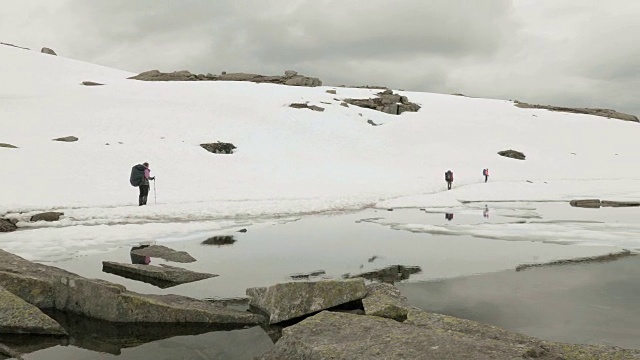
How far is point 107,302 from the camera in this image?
8023mm

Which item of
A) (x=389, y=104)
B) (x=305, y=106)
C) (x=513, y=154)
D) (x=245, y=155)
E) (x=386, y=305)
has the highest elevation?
(x=389, y=104)

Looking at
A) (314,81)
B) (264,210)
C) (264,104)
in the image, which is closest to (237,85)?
(264,104)

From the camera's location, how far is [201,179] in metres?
35.9

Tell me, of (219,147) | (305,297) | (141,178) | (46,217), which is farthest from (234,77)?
(305,297)

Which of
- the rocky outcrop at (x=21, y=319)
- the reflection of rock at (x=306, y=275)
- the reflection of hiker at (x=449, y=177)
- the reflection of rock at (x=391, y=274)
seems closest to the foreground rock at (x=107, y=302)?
the rocky outcrop at (x=21, y=319)

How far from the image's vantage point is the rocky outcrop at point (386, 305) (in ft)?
24.9

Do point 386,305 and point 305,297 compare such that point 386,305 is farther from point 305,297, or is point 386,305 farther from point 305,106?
point 305,106

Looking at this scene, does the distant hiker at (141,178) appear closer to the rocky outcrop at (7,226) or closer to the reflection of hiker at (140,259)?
the rocky outcrop at (7,226)

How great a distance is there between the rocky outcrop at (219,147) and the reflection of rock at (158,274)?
35.7 meters

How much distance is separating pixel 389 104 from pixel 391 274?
7054 cm

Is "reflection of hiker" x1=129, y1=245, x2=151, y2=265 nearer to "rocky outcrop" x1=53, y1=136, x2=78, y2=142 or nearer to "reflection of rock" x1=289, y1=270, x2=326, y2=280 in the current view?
"reflection of rock" x1=289, y1=270, x2=326, y2=280

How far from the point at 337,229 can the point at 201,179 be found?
64.2 feet

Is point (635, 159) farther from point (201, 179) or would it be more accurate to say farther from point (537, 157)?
point (201, 179)

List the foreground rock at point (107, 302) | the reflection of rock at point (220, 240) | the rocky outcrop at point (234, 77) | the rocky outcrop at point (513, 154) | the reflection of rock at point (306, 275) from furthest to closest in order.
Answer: the rocky outcrop at point (234, 77) < the rocky outcrop at point (513, 154) < the reflection of rock at point (220, 240) < the reflection of rock at point (306, 275) < the foreground rock at point (107, 302)
